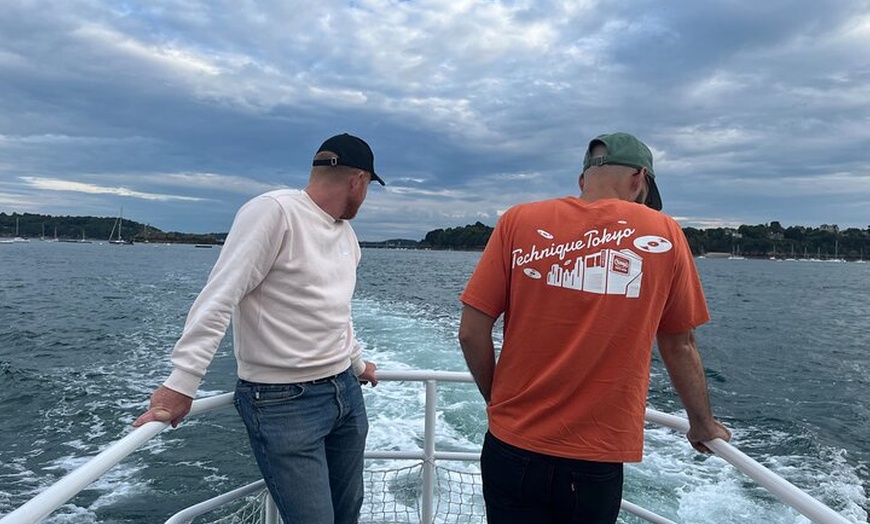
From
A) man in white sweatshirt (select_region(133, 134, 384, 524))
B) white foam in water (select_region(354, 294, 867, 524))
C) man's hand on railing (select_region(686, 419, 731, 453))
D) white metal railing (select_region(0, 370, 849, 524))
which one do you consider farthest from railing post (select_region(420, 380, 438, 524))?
white foam in water (select_region(354, 294, 867, 524))

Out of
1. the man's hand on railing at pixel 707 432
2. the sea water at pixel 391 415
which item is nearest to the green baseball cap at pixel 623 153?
the man's hand on railing at pixel 707 432

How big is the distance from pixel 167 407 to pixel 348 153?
94 centimetres

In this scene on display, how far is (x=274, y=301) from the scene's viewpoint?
1729mm

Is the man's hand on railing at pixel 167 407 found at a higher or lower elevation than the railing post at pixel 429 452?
higher

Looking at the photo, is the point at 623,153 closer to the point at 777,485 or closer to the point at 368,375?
the point at 777,485

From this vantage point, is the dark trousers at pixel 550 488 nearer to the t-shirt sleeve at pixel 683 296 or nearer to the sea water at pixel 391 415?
the t-shirt sleeve at pixel 683 296

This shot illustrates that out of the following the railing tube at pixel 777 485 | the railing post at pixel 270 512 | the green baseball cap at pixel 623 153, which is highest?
the green baseball cap at pixel 623 153

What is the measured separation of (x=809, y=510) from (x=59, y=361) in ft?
40.2

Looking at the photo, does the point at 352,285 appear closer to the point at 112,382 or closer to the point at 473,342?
the point at 473,342

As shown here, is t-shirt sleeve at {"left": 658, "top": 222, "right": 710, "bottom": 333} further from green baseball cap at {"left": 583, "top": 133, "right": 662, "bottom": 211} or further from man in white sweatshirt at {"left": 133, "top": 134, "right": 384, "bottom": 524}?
man in white sweatshirt at {"left": 133, "top": 134, "right": 384, "bottom": 524}

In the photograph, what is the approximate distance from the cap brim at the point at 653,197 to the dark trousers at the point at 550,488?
28.9 inches

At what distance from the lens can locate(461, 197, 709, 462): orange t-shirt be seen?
1.42 meters

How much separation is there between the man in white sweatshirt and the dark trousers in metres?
0.60

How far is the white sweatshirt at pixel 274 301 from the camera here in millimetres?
1576
